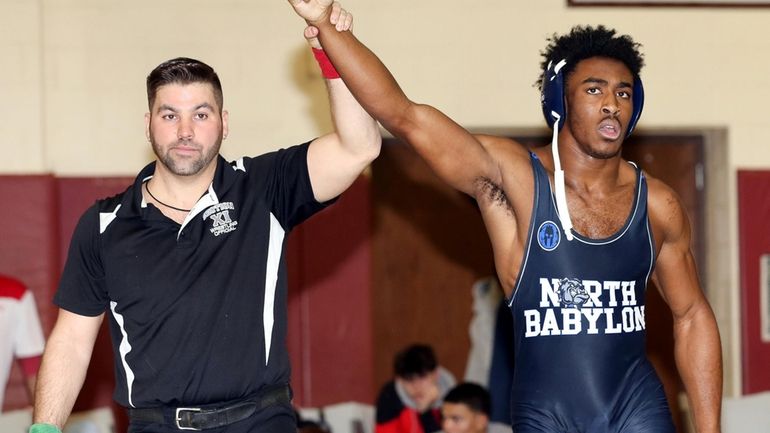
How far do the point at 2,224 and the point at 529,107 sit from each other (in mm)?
3338

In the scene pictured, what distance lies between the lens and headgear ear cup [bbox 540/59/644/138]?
4.53 m

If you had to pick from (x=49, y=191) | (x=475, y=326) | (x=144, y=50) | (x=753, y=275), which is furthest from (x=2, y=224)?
(x=753, y=275)

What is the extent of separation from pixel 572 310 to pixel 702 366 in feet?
2.04

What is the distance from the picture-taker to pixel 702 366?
180 inches

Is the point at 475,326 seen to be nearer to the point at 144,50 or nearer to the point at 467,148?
the point at 144,50

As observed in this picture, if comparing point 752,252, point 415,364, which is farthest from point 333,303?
point 752,252

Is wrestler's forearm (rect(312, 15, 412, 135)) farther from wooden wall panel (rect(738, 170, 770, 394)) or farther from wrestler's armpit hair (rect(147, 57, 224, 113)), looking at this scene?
wooden wall panel (rect(738, 170, 770, 394))

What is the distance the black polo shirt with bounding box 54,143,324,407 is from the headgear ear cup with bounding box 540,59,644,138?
1.00 m

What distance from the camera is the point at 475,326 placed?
7.96 m

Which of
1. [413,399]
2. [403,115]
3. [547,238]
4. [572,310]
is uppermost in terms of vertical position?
[403,115]

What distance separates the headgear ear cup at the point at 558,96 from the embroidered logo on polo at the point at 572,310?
61 cm

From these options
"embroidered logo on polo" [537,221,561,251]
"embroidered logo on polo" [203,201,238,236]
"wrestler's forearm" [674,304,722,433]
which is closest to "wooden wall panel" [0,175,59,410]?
"embroidered logo on polo" [203,201,238,236]

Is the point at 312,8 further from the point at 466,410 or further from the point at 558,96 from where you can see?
the point at 466,410

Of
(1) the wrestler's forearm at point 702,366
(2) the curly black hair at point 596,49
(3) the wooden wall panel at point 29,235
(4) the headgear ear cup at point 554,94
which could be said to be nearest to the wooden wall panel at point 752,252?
(1) the wrestler's forearm at point 702,366
